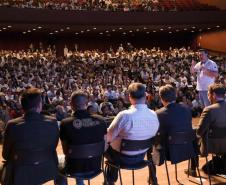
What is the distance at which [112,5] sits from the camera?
20.6m

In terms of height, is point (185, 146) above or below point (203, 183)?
above

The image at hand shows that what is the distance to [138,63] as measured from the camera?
53.0ft

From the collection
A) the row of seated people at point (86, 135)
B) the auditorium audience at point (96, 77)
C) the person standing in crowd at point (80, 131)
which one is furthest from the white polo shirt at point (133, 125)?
the auditorium audience at point (96, 77)

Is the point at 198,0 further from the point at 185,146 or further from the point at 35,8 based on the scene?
the point at 185,146

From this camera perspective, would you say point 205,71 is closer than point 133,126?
No

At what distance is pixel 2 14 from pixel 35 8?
1.65 metres

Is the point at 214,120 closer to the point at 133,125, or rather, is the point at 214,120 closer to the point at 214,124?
the point at 214,124

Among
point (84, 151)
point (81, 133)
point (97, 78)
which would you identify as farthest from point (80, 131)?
point (97, 78)

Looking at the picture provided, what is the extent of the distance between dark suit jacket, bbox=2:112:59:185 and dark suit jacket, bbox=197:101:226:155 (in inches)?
66.7

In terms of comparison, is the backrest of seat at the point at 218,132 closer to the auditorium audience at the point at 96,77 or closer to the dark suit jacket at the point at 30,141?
the dark suit jacket at the point at 30,141

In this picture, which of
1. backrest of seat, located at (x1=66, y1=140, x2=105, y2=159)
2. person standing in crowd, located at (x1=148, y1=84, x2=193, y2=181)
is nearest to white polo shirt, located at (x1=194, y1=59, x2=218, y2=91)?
person standing in crowd, located at (x1=148, y1=84, x2=193, y2=181)

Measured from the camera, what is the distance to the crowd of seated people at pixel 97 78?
1005 cm

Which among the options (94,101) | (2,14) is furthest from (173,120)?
(2,14)

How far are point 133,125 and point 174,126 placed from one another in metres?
0.51
